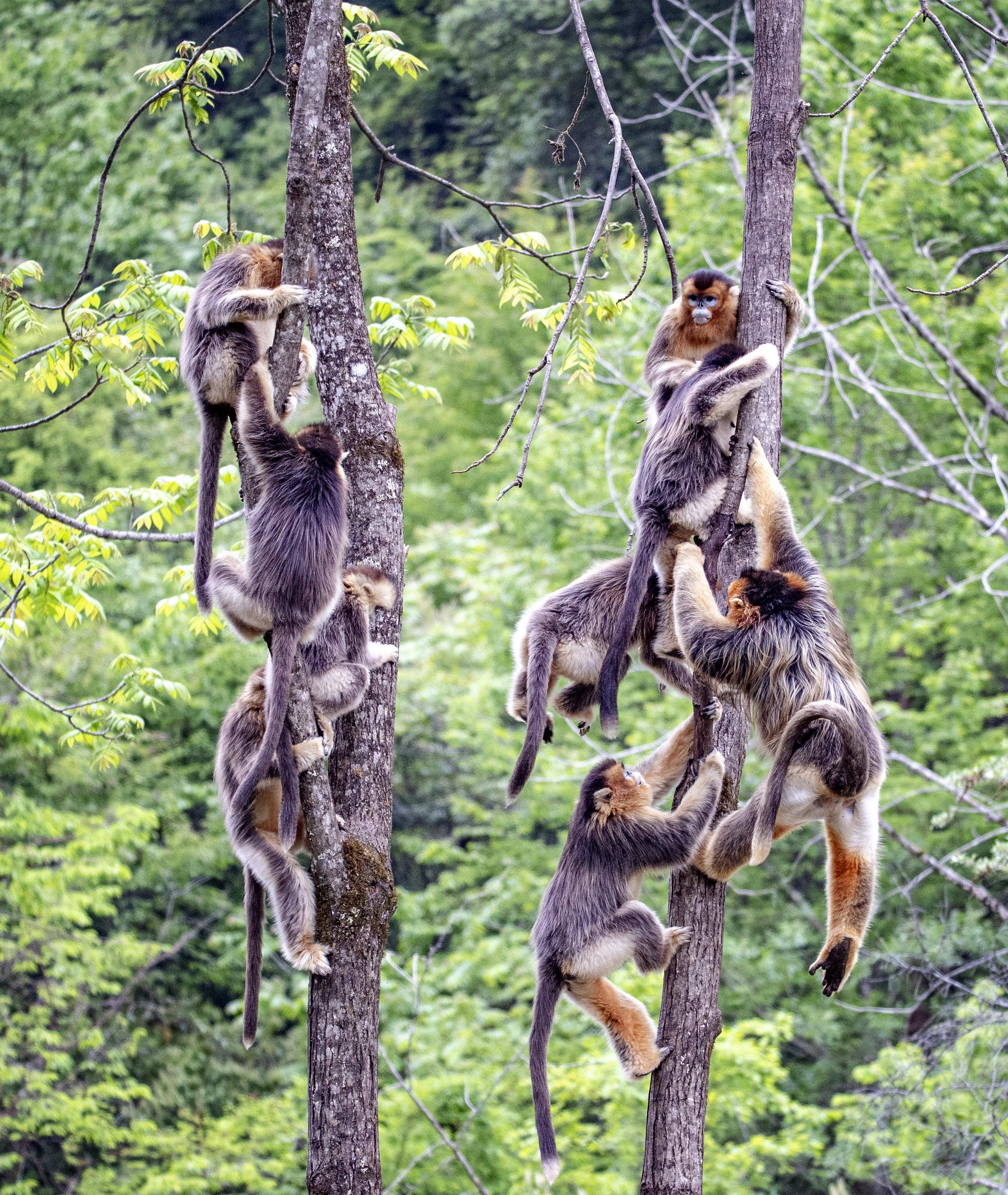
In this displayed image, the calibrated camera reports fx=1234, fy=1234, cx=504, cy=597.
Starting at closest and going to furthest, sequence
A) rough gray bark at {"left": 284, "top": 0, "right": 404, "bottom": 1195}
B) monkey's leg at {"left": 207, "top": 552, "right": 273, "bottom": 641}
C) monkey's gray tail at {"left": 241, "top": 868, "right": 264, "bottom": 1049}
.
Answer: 1. rough gray bark at {"left": 284, "top": 0, "right": 404, "bottom": 1195}
2. monkey's leg at {"left": 207, "top": 552, "right": 273, "bottom": 641}
3. monkey's gray tail at {"left": 241, "top": 868, "right": 264, "bottom": 1049}

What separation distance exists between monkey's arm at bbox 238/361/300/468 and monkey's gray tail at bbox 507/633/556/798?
132 centimetres

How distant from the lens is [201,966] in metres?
14.2

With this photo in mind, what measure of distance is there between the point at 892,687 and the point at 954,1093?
6.42 metres

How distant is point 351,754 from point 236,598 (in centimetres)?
75

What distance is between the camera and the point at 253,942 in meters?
4.91

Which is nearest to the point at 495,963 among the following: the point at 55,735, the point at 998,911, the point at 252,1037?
the point at 55,735

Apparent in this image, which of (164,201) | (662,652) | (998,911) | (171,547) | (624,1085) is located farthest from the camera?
(164,201)

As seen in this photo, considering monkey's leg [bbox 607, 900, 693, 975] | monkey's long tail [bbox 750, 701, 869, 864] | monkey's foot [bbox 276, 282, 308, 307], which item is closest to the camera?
monkey's long tail [bbox 750, 701, 869, 864]

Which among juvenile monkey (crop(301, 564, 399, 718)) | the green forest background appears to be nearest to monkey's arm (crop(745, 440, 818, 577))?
juvenile monkey (crop(301, 564, 399, 718))

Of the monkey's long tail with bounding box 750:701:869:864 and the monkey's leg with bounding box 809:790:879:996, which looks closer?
the monkey's long tail with bounding box 750:701:869:864

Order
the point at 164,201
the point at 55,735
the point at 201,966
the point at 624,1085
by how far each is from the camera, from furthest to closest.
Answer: the point at 164,201 → the point at 201,966 → the point at 55,735 → the point at 624,1085

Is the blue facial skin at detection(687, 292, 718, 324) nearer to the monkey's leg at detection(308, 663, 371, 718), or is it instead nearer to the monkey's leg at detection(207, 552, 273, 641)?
the monkey's leg at detection(308, 663, 371, 718)

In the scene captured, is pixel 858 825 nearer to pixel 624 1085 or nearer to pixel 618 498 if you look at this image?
pixel 624 1085

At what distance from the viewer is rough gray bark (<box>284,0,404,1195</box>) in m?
4.29
